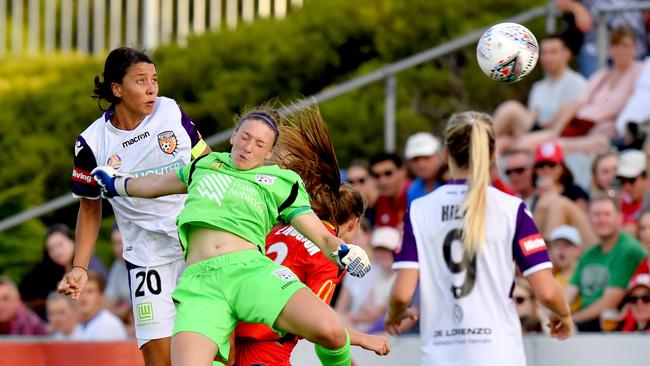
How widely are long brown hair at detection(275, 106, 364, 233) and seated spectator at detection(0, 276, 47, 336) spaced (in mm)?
5759

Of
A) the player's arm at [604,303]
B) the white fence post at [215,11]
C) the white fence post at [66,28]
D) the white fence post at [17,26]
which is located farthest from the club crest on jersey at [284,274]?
the white fence post at [17,26]

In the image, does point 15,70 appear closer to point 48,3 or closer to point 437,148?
point 48,3

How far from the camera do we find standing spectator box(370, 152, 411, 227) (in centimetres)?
1214

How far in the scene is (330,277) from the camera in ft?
22.3

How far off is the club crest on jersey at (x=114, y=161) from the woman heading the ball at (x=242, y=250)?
0.69 meters

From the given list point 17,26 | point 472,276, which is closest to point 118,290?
point 472,276

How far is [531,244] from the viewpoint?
702cm

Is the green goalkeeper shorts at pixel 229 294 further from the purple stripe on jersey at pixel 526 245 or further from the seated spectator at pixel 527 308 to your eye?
the seated spectator at pixel 527 308

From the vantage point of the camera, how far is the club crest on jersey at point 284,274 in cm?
633

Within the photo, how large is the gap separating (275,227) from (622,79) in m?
5.98

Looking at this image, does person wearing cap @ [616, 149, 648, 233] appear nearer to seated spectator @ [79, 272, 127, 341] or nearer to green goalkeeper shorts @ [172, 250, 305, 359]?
seated spectator @ [79, 272, 127, 341]

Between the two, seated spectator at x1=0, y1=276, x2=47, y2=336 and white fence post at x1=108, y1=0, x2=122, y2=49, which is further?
white fence post at x1=108, y1=0, x2=122, y2=49

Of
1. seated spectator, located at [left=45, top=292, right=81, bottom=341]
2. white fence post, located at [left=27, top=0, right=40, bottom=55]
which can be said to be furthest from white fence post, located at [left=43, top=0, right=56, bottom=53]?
seated spectator, located at [left=45, top=292, right=81, bottom=341]

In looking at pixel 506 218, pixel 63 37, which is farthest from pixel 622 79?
pixel 63 37
